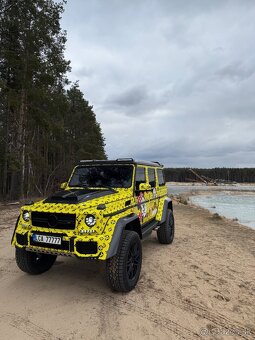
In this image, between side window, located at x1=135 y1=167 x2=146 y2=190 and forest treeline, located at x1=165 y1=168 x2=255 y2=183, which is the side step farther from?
forest treeline, located at x1=165 y1=168 x2=255 y2=183

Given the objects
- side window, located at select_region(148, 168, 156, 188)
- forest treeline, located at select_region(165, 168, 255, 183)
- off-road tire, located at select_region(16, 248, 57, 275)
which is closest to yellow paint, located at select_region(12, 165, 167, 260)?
off-road tire, located at select_region(16, 248, 57, 275)

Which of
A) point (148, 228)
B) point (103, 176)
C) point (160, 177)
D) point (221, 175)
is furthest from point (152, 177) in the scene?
point (221, 175)

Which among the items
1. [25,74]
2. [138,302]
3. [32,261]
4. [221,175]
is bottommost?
[138,302]

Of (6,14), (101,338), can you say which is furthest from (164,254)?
(6,14)

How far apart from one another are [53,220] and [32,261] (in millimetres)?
1186

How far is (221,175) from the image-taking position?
140250 millimetres

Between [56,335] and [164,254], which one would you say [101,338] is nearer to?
[56,335]

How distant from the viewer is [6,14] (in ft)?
54.6

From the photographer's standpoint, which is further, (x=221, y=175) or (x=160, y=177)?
(x=221, y=175)

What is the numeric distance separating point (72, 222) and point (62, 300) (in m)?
1.15

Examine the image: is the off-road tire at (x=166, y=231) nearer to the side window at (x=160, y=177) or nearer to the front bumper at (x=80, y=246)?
the side window at (x=160, y=177)

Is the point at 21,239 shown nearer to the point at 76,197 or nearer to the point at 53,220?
the point at 53,220

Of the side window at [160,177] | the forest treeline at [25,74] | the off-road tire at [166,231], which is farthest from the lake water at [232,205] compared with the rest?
the forest treeline at [25,74]

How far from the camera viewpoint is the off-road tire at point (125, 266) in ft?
14.1
